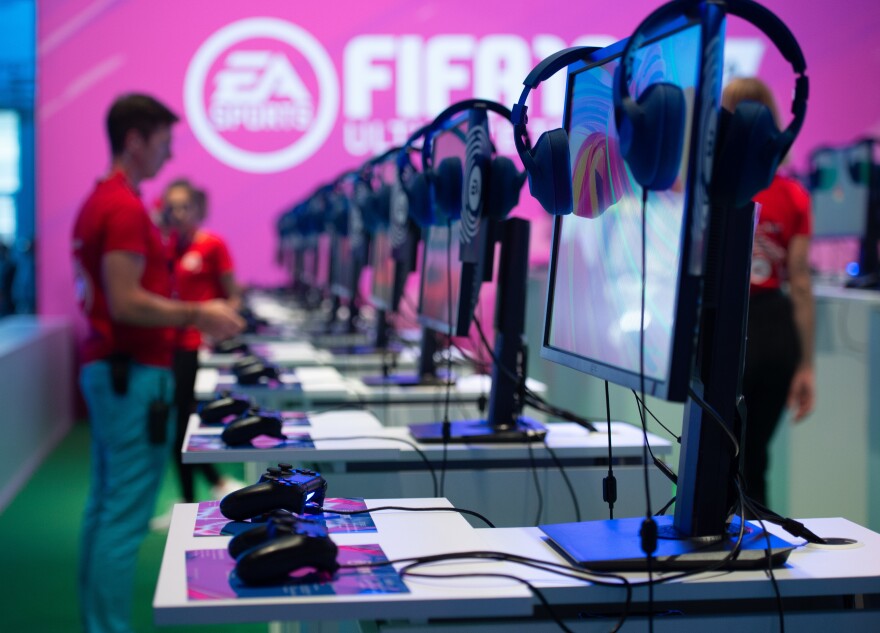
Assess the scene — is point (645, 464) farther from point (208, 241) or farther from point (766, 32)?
point (208, 241)

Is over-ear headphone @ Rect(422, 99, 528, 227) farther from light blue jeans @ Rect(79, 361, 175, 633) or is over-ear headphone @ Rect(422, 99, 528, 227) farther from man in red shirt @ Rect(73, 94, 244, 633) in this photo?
light blue jeans @ Rect(79, 361, 175, 633)

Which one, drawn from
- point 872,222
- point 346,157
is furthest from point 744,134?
point 346,157

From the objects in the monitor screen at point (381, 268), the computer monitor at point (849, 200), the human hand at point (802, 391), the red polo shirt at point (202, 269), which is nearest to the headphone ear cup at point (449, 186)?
the monitor screen at point (381, 268)

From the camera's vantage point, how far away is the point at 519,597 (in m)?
1.27

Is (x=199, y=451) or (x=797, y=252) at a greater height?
(x=797, y=252)

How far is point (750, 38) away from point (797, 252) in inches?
205

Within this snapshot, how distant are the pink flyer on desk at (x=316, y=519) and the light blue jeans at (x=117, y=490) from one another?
1.33 metres

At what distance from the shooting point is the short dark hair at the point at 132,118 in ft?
10.2

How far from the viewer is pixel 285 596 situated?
4.07ft

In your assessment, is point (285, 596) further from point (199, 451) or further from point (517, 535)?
point (199, 451)

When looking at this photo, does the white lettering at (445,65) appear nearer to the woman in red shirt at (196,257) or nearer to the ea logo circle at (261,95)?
the ea logo circle at (261,95)

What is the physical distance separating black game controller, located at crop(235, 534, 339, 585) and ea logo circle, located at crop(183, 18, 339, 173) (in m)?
6.97

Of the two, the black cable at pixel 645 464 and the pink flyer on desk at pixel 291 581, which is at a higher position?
the black cable at pixel 645 464

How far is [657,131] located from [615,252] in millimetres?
288
